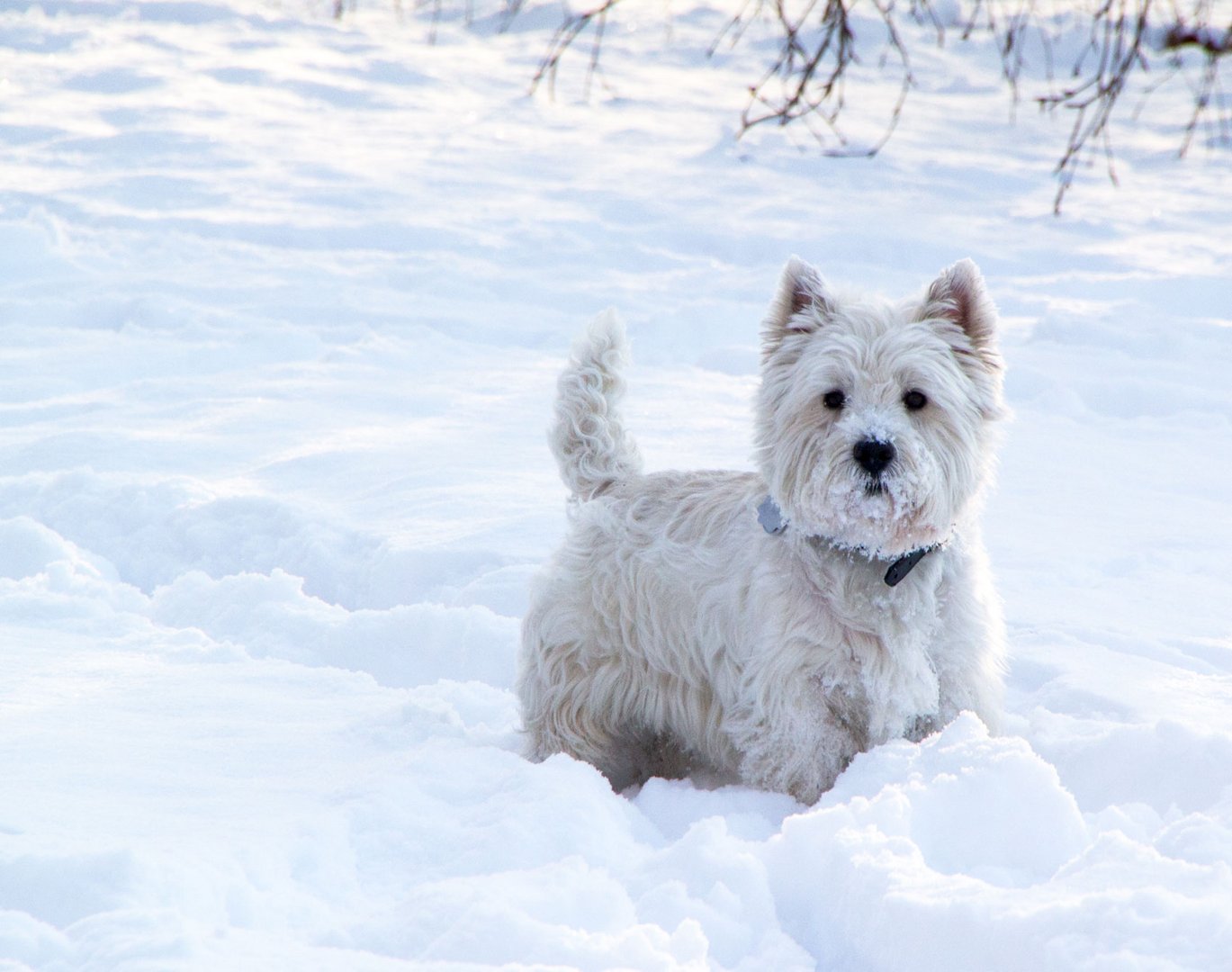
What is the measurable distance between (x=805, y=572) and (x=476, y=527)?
7.35 feet

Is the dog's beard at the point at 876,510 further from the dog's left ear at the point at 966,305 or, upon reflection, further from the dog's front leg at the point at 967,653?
the dog's left ear at the point at 966,305

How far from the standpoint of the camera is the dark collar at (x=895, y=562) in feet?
10.9

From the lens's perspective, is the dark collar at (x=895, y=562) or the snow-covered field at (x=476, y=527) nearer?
the snow-covered field at (x=476, y=527)

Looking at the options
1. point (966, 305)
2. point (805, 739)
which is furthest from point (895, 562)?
point (966, 305)

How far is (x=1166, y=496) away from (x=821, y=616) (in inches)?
129

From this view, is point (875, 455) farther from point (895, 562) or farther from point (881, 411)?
point (895, 562)

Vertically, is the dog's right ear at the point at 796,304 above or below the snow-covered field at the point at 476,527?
above

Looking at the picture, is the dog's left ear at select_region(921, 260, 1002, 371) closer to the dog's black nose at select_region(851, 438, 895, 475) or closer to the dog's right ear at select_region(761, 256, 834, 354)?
the dog's right ear at select_region(761, 256, 834, 354)

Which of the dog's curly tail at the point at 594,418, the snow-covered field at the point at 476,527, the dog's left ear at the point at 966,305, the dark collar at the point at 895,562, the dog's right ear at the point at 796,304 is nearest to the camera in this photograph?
the snow-covered field at the point at 476,527

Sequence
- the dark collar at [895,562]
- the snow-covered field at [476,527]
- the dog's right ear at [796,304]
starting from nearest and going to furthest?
1. the snow-covered field at [476,527]
2. the dark collar at [895,562]
3. the dog's right ear at [796,304]

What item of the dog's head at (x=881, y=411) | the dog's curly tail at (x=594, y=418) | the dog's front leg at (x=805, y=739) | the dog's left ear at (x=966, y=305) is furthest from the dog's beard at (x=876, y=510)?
the dog's curly tail at (x=594, y=418)

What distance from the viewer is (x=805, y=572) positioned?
3.39 m

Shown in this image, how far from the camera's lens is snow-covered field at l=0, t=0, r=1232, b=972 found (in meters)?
2.38

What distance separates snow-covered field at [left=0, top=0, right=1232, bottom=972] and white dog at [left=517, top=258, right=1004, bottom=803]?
0.83 ft
